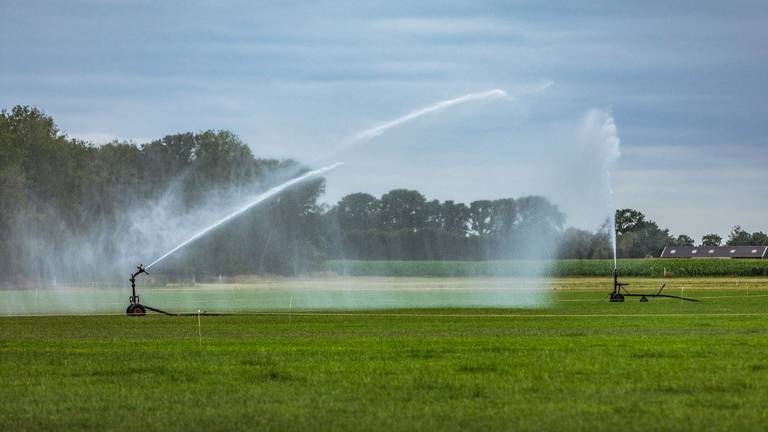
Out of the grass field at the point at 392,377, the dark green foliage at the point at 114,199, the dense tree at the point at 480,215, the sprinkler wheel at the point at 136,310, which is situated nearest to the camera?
the grass field at the point at 392,377

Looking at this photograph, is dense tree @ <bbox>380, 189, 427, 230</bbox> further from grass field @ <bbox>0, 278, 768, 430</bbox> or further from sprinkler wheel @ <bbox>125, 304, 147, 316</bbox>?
grass field @ <bbox>0, 278, 768, 430</bbox>

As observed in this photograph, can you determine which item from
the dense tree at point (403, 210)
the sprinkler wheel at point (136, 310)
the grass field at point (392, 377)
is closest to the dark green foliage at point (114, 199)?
the dense tree at point (403, 210)

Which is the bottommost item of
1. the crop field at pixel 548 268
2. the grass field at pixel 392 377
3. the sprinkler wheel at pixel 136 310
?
the grass field at pixel 392 377

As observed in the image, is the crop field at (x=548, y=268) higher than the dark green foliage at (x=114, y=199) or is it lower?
lower

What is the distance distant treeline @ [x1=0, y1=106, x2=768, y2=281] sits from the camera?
2931 inches

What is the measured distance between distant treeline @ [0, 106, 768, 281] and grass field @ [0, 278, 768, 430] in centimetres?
2803

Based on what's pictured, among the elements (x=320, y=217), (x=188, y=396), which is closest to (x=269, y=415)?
(x=188, y=396)

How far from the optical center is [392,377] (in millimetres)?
24203

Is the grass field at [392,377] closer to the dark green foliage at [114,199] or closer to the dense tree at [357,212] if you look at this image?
the dense tree at [357,212]

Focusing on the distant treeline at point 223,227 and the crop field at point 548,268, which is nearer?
the distant treeline at point 223,227

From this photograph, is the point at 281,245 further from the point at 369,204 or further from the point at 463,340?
the point at 463,340

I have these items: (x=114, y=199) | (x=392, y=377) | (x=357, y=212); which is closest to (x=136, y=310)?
(x=357, y=212)

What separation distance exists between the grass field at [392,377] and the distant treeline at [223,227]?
28033 millimetres

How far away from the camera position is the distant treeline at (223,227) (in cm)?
7444
